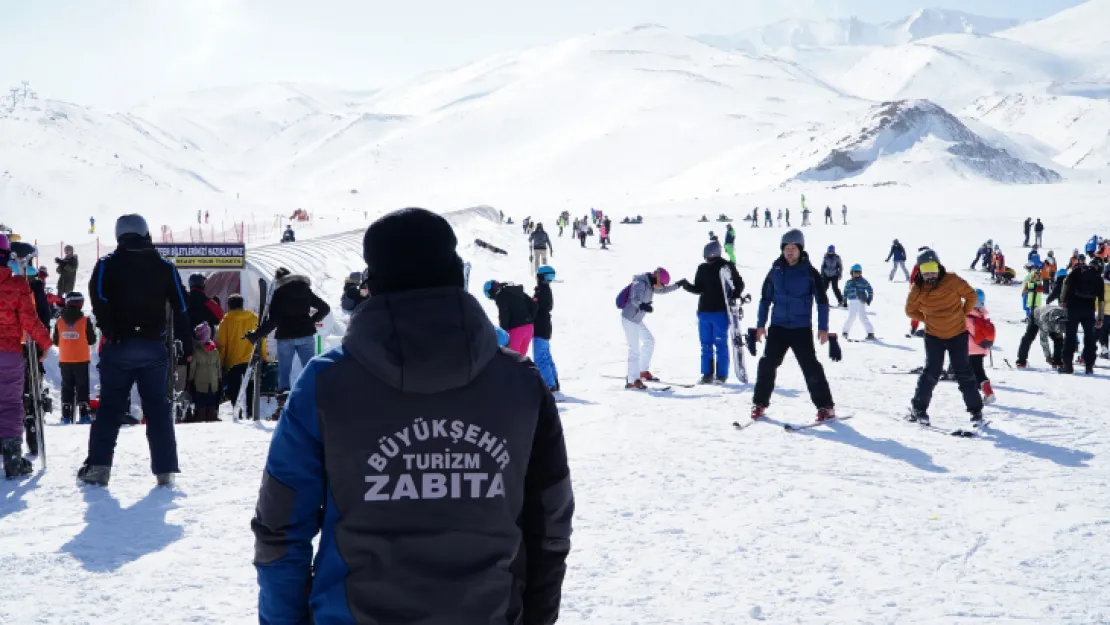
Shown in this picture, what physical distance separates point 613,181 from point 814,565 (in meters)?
116

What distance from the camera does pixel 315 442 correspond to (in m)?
2.09

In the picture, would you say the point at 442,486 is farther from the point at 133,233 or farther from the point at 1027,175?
the point at 1027,175

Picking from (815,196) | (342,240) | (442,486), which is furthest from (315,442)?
(815,196)

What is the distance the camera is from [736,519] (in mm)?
5719

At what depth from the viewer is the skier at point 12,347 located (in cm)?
615

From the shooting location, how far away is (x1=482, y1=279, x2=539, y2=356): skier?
10289 millimetres

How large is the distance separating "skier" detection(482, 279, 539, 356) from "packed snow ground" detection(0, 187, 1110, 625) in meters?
0.90

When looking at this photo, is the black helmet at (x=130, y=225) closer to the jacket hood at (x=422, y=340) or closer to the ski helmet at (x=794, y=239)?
the jacket hood at (x=422, y=340)

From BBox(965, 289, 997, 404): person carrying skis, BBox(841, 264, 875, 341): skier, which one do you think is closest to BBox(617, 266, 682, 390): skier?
BBox(965, 289, 997, 404): person carrying skis

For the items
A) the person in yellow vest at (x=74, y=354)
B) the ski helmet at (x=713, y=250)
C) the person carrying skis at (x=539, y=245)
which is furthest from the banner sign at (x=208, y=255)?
the ski helmet at (x=713, y=250)

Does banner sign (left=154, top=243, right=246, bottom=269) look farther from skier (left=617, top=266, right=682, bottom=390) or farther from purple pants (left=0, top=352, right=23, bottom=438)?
purple pants (left=0, top=352, right=23, bottom=438)

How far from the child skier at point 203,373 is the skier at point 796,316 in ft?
21.0

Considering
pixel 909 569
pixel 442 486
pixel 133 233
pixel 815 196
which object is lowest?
pixel 909 569

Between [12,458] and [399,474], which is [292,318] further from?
[399,474]
